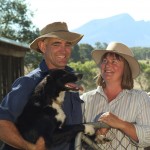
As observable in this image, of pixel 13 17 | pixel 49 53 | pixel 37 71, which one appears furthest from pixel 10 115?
pixel 13 17

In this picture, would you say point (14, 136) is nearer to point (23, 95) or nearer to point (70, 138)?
point (23, 95)

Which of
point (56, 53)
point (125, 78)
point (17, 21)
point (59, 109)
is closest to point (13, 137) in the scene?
point (59, 109)

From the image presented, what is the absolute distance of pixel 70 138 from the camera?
353 cm

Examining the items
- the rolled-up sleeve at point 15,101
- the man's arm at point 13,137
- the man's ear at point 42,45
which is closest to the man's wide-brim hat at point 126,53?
the man's ear at point 42,45

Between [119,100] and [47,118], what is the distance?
0.67m

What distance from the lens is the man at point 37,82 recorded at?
10.4 ft

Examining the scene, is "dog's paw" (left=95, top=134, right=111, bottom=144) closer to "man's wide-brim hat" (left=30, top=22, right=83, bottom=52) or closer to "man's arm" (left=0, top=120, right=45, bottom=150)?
"man's arm" (left=0, top=120, right=45, bottom=150)

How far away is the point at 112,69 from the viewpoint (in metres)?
3.81

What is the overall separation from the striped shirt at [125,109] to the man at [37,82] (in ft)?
0.44

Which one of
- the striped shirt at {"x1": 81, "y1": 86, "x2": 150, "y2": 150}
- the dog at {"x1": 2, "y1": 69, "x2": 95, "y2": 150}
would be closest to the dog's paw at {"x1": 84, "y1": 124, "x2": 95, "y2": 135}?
the dog at {"x1": 2, "y1": 69, "x2": 95, "y2": 150}

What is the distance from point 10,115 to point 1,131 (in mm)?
131

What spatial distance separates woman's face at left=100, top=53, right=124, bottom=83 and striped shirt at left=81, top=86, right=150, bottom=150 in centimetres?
12

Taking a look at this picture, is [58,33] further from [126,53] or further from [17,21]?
[17,21]

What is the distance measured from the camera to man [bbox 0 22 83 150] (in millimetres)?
3176
